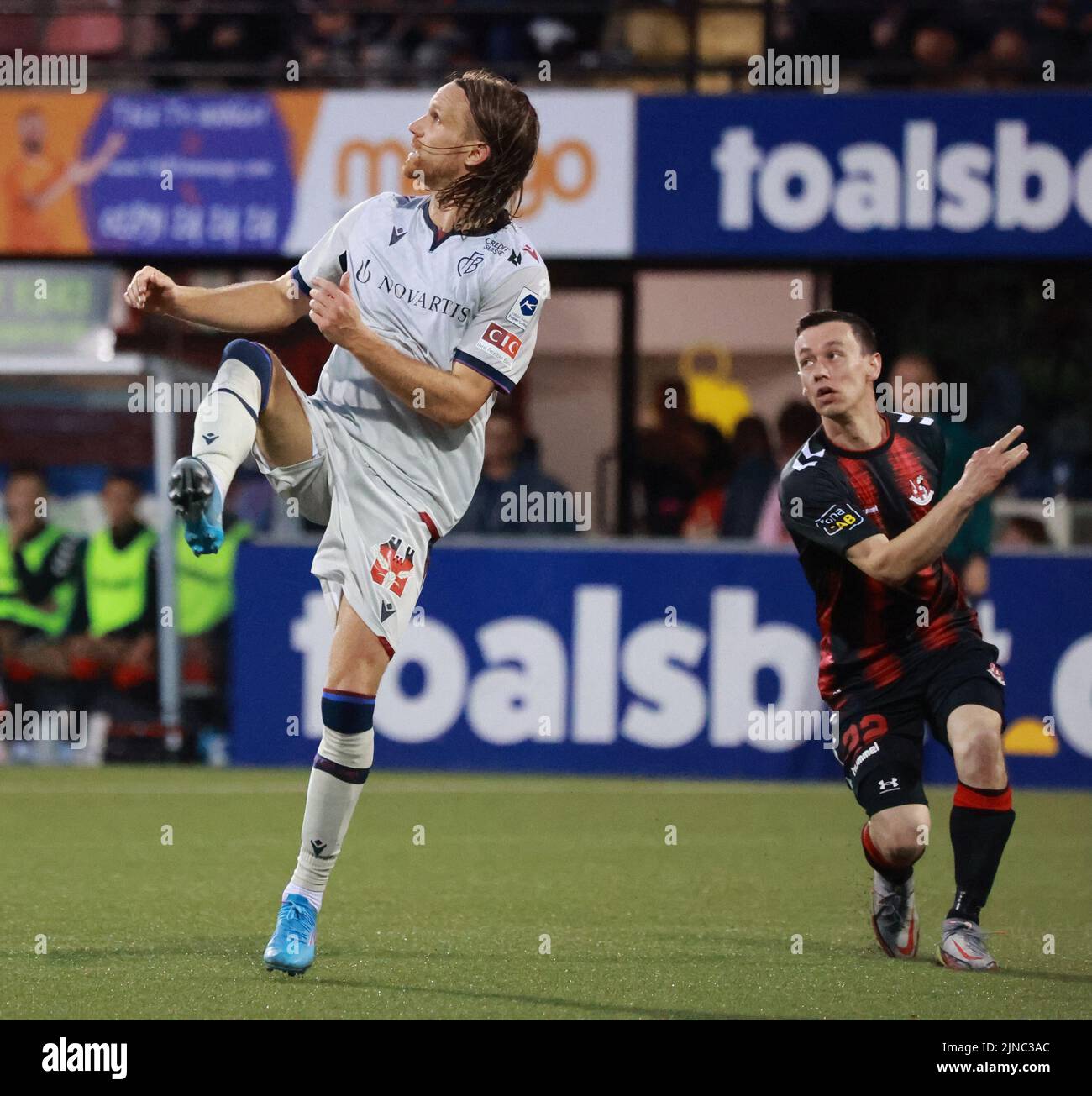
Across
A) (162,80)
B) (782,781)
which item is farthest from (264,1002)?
(162,80)

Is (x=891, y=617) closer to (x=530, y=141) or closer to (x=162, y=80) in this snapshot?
(x=530, y=141)

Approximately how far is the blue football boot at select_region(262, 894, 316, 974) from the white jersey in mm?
1034

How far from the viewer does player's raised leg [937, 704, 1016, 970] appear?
5375 millimetres

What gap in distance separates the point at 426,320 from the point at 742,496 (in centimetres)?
676

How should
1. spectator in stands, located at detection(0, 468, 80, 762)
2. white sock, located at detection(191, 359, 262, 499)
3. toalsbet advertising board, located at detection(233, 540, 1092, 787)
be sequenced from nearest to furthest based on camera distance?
white sock, located at detection(191, 359, 262, 499), toalsbet advertising board, located at detection(233, 540, 1092, 787), spectator in stands, located at detection(0, 468, 80, 762)

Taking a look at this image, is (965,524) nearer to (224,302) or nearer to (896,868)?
(896,868)

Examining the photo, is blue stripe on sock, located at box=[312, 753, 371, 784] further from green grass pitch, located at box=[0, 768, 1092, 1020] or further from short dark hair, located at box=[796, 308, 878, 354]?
short dark hair, located at box=[796, 308, 878, 354]

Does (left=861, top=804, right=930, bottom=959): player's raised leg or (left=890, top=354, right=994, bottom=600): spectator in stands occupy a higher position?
(left=890, top=354, right=994, bottom=600): spectator in stands

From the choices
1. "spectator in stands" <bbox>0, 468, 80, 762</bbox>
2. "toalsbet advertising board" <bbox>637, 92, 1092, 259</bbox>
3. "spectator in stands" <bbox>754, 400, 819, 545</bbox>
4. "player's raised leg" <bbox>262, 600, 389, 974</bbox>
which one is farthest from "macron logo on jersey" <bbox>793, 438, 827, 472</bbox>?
"spectator in stands" <bbox>0, 468, 80, 762</bbox>

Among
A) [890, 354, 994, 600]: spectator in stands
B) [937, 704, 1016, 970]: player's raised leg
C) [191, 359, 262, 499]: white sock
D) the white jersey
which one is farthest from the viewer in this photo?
[890, 354, 994, 600]: spectator in stands

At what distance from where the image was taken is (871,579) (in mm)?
5719

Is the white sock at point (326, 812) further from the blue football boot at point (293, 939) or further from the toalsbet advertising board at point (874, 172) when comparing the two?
the toalsbet advertising board at point (874, 172)

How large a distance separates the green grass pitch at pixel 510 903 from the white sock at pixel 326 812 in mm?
251

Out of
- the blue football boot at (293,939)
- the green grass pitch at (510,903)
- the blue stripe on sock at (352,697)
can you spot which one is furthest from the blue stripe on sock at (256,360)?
the green grass pitch at (510,903)
